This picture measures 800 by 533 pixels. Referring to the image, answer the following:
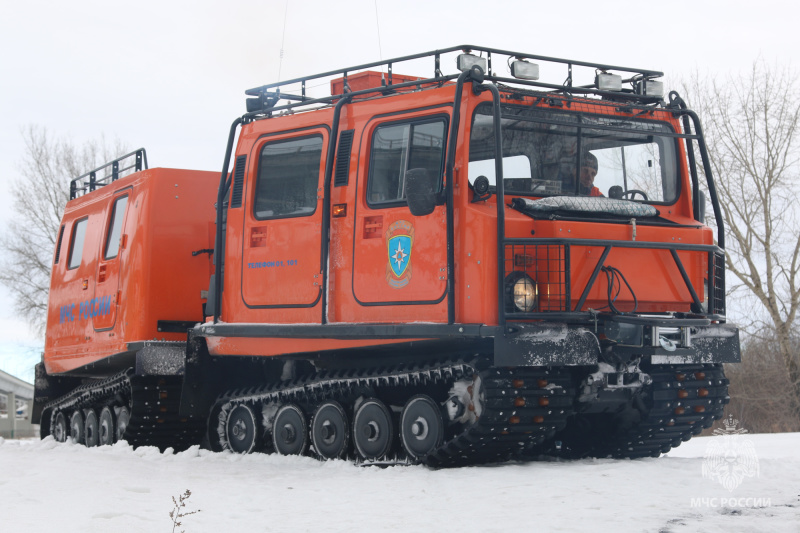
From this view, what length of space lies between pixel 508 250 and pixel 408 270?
946 mm

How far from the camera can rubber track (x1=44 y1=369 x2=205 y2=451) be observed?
1234cm

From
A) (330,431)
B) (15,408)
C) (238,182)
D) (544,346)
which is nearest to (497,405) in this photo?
(544,346)

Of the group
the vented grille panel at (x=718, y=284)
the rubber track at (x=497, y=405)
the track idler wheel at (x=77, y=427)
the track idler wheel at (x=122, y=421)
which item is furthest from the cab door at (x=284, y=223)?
the track idler wheel at (x=77, y=427)

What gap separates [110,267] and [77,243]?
1.75 meters

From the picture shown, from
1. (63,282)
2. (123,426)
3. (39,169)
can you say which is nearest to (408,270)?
(123,426)

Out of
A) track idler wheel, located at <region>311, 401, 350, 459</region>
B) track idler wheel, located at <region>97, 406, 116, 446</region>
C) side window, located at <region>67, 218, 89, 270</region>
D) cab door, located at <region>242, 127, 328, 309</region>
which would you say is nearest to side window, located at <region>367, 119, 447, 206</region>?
cab door, located at <region>242, 127, 328, 309</region>

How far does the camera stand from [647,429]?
9633mm

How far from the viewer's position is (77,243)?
14789 mm

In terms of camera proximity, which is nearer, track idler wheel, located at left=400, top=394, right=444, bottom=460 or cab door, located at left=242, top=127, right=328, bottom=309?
track idler wheel, located at left=400, top=394, right=444, bottom=460

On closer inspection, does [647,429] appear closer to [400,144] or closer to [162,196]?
[400,144]

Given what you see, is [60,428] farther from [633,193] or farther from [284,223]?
[633,193]

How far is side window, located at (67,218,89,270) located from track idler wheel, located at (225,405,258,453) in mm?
4229

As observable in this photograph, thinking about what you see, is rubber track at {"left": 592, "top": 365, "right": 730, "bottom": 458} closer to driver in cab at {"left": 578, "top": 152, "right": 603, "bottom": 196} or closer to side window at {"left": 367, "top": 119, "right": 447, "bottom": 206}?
driver in cab at {"left": 578, "top": 152, "right": 603, "bottom": 196}

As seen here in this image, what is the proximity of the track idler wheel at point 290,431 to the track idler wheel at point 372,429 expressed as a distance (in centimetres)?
97
